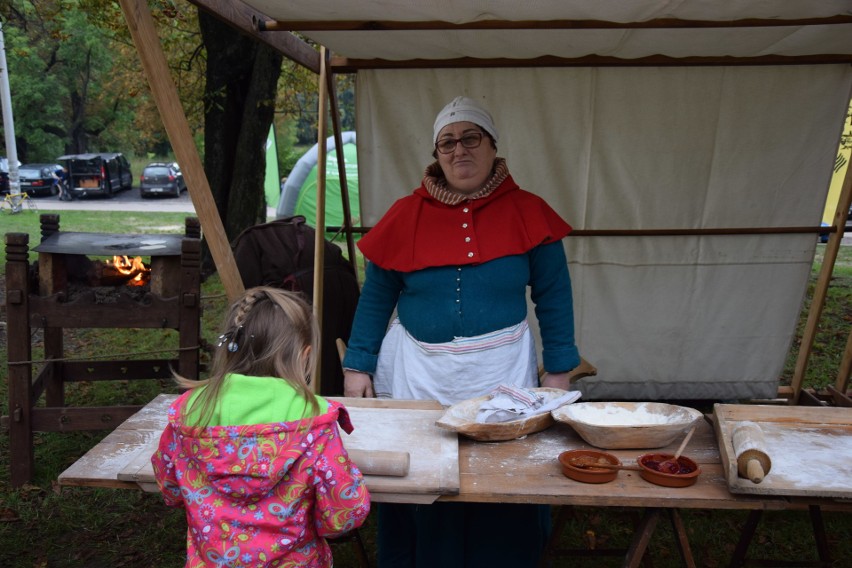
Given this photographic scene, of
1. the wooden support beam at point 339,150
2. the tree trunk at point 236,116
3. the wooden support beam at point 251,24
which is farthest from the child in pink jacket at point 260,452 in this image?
the tree trunk at point 236,116

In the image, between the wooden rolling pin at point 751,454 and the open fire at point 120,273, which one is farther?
the open fire at point 120,273

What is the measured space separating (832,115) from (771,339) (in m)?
1.34

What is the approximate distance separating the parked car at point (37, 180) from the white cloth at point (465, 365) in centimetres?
2703

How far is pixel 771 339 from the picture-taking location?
4.45 metres

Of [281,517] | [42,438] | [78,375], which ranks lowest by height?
[42,438]

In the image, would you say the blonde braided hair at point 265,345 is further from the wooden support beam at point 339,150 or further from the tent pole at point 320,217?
the wooden support beam at point 339,150

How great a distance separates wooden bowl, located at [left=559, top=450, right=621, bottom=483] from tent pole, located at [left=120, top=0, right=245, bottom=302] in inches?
45.9

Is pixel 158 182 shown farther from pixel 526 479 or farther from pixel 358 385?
pixel 526 479

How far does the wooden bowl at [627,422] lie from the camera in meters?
2.07

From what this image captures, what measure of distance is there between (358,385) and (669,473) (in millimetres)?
1253

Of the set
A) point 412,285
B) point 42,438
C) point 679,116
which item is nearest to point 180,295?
point 412,285

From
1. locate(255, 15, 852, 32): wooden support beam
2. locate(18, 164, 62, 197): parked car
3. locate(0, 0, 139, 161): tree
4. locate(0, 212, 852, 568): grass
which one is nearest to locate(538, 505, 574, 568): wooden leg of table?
locate(0, 212, 852, 568): grass

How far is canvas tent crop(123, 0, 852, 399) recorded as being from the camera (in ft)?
12.4

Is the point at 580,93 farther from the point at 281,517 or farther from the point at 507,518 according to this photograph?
the point at 281,517
